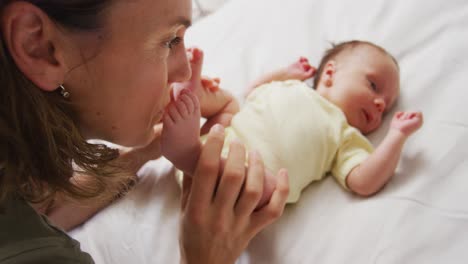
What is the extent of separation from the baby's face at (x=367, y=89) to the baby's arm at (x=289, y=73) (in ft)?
0.31

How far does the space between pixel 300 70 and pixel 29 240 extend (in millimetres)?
766

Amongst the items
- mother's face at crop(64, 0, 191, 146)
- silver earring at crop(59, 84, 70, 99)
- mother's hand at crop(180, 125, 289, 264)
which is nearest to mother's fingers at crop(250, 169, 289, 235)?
mother's hand at crop(180, 125, 289, 264)

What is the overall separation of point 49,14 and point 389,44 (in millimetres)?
861

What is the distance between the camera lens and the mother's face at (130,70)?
1.83 feet

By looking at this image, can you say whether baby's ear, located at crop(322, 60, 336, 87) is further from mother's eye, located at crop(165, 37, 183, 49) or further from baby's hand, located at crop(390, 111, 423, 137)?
mother's eye, located at crop(165, 37, 183, 49)

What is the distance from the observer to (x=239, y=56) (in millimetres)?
1239

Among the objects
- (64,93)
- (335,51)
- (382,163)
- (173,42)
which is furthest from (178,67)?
(335,51)

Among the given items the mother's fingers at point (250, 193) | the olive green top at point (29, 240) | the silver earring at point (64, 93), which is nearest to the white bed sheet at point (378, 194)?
the mother's fingers at point (250, 193)

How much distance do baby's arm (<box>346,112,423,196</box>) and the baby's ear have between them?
246 mm

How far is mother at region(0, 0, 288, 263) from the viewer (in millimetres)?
526

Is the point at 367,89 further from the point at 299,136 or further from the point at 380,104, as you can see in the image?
the point at 299,136

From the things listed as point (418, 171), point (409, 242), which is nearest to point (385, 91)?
point (418, 171)

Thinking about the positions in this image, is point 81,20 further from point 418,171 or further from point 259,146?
point 418,171

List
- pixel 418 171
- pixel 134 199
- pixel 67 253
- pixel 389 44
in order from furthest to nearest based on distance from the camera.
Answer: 1. pixel 389 44
2. pixel 134 199
3. pixel 418 171
4. pixel 67 253
